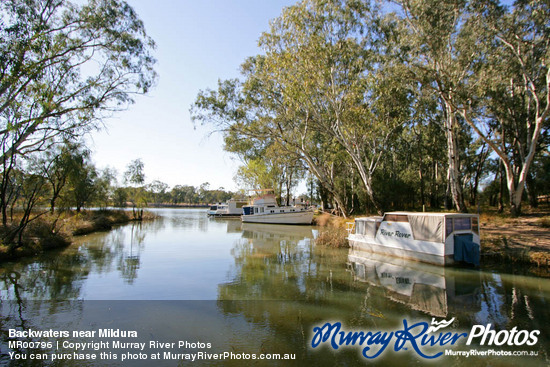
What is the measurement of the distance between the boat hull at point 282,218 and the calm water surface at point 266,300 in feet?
65.9

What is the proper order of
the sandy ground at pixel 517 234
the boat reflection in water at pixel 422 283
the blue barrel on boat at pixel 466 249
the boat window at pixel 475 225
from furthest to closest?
the sandy ground at pixel 517 234, the boat window at pixel 475 225, the blue barrel on boat at pixel 466 249, the boat reflection in water at pixel 422 283

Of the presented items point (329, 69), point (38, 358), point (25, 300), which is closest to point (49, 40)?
point (25, 300)

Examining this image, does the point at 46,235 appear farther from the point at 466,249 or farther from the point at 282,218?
the point at 282,218

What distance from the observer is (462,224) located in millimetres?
12328

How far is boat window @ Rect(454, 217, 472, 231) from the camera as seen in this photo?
12242 millimetres

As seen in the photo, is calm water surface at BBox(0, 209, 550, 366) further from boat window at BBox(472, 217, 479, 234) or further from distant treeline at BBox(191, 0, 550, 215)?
distant treeline at BBox(191, 0, 550, 215)

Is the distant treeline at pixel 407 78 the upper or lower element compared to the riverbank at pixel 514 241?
upper

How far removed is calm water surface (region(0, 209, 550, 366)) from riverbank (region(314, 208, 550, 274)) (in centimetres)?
165

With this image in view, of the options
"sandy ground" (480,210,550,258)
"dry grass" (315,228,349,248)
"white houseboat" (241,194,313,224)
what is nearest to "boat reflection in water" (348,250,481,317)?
"sandy ground" (480,210,550,258)

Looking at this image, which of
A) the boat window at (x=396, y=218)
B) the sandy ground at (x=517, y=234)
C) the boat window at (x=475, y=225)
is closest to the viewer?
the boat window at (x=475, y=225)

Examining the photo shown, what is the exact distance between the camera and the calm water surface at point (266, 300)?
6148 millimetres

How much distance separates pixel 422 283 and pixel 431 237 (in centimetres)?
300

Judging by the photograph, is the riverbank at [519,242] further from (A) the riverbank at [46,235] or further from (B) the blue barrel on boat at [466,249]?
(A) the riverbank at [46,235]

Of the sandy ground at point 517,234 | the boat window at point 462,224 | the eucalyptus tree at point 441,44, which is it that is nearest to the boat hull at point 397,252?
the boat window at point 462,224
